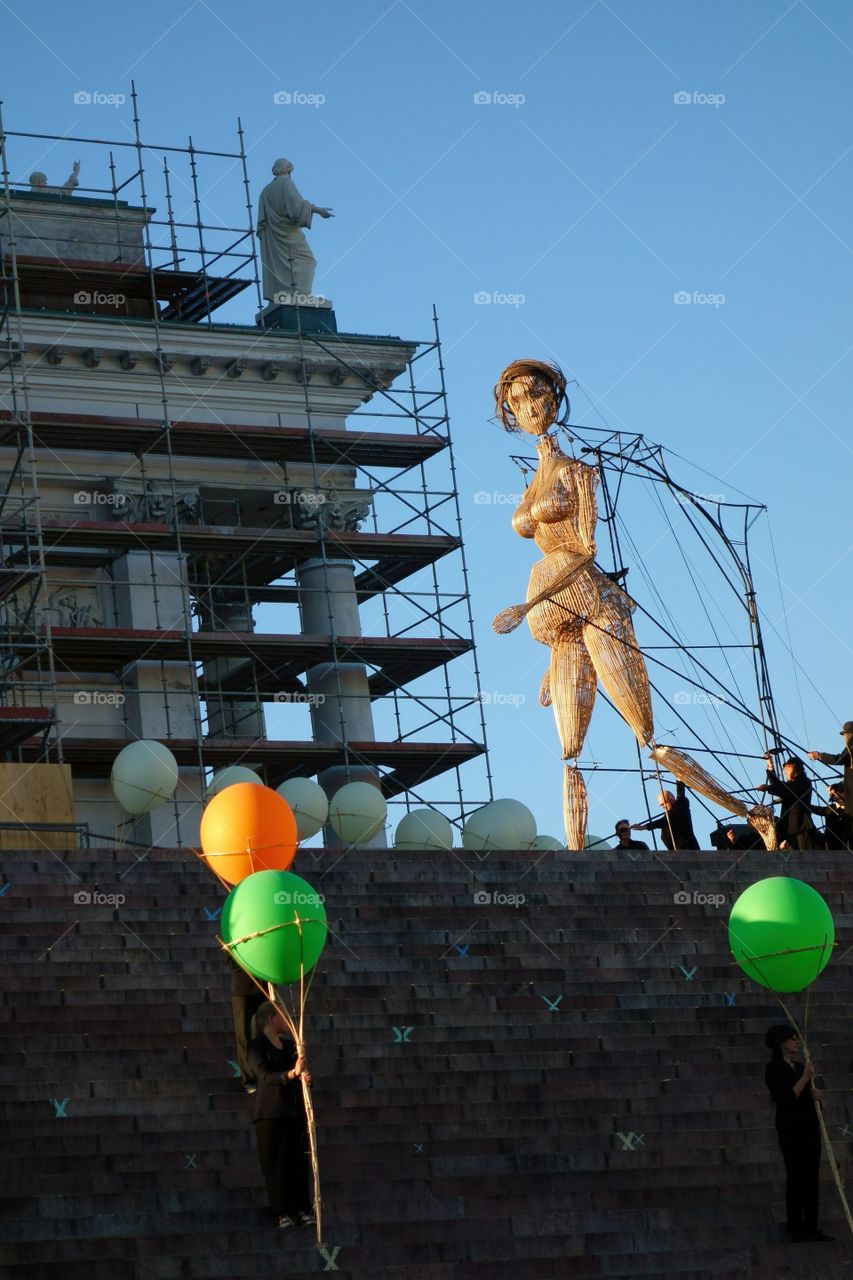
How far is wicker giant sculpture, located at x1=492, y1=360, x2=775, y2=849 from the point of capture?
873 inches

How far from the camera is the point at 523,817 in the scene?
76.4ft

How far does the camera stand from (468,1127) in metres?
13.8

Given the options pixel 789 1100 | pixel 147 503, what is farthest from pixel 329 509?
pixel 789 1100

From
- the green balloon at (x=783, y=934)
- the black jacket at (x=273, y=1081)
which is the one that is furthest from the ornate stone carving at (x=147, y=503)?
the black jacket at (x=273, y=1081)

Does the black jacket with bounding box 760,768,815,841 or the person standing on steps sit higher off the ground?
the black jacket with bounding box 760,768,815,841

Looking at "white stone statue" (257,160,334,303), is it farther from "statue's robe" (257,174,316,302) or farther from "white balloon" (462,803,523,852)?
"white balloon" (462,803,523,852)

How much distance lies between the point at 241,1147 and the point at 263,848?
1.84 metres

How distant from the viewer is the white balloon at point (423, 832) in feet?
78.9

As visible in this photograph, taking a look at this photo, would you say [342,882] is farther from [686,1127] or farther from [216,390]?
[216,390]

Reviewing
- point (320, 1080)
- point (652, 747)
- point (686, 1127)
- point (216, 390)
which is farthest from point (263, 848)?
point (216, 390)

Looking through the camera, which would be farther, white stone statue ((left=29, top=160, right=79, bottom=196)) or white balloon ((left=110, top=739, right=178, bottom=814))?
white stone statue ((left=29, top=160, right=79, bottom=196))

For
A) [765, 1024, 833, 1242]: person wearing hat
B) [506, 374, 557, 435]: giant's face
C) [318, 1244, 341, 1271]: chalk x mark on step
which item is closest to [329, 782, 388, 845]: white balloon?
[506, 374, 557, 435]: giant's face

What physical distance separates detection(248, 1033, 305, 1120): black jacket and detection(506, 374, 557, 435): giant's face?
1160 cm

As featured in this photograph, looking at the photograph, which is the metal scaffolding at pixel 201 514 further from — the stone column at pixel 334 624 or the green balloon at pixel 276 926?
the green balloon at pixel 276 926
